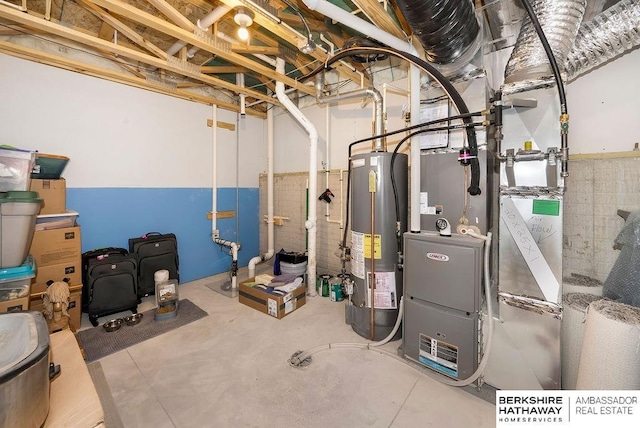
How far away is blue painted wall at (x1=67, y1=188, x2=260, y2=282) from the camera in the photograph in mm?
3083

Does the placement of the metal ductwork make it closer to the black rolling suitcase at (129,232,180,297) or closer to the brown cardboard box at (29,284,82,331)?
the black rolling suitcase at (129,232,180,297)

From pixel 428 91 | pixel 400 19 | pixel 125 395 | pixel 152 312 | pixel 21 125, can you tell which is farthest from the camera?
pixel 152 312

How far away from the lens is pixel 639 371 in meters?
1.23

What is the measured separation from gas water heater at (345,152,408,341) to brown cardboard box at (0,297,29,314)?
8.80 feet

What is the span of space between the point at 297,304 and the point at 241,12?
9.22 feet

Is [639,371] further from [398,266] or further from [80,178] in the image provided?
[80,178]

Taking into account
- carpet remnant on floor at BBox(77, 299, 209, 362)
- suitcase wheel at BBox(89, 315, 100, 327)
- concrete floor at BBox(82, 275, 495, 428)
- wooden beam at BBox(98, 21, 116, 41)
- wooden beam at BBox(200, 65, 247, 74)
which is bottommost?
concrete floor at BBox(82, 275, 495, 428)

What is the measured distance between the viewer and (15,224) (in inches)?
74.2

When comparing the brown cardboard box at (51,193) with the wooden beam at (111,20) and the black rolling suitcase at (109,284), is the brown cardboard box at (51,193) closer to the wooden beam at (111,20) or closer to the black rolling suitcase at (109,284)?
the black rolling suitcase at (109,284)

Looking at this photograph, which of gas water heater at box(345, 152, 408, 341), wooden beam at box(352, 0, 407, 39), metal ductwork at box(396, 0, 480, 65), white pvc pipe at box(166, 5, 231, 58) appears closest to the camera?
metal ductwork at box(396, 0, 480, 65)

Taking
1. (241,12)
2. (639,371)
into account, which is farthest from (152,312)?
(639,371)

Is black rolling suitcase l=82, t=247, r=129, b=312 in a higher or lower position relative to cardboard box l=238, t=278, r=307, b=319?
higher

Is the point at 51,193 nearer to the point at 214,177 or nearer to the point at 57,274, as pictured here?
the point at 57,274

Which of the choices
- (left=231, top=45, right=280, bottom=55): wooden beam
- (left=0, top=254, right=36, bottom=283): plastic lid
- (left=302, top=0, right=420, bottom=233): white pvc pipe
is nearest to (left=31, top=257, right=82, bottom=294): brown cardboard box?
(left=0, top=254, right=36, bottom=283): plastic lid
